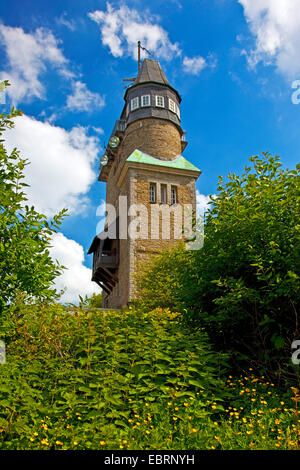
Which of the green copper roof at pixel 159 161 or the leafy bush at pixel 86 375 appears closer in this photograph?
the leafy bush at pixel 86 375

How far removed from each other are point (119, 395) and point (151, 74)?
28637mm

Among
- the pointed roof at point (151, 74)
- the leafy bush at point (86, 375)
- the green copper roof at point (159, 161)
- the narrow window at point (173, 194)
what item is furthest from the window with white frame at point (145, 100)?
the leafy bush at point (86, 375)

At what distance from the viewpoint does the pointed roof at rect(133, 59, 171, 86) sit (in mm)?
28328

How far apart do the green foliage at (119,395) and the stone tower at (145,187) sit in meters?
16.0

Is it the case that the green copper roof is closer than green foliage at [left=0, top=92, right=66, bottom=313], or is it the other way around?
green foliage at [left=0, top=92, right=66, bottom=313]

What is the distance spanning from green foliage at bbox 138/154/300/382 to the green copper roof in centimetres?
1846

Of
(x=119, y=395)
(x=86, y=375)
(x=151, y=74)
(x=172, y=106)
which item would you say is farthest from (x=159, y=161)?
(x=119, y=395)

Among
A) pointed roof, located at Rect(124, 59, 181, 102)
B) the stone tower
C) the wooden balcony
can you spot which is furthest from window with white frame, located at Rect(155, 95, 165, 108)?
the wooden balcony

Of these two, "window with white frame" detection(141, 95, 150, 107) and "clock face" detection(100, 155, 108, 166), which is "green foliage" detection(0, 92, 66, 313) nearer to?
"window with white frame" detection(141, 95, 150, 107)

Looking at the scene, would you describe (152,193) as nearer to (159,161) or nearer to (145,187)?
(145,187)

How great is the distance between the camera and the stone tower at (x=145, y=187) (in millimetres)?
22938

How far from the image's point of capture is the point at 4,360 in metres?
4.32

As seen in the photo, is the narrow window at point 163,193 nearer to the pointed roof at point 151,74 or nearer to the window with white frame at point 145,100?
the window with white frame at point 145,100

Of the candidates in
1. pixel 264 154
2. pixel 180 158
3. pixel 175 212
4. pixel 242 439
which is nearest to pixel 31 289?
pixel 242 439
